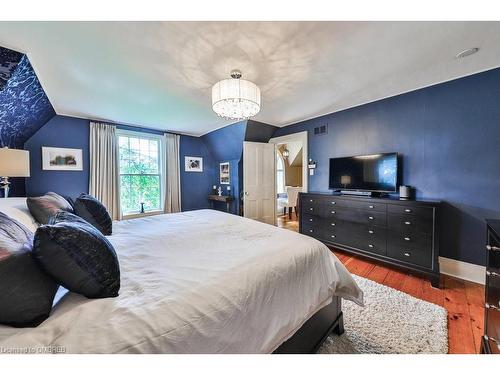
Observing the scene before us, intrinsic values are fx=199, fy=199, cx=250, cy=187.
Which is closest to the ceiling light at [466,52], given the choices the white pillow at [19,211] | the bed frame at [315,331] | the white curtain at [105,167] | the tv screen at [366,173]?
the tv screen at [366,173]

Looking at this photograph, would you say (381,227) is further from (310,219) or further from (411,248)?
(310,219)

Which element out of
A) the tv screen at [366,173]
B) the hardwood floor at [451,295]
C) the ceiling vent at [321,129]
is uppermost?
the ceiling vent at [321,129]

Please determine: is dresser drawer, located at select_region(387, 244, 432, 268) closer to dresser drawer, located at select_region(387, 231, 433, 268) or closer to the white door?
dresser drawer, located at select_region(387, 231, 433, 268)

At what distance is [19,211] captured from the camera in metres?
1.56

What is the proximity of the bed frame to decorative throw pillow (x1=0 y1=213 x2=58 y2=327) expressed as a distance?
1.08 m

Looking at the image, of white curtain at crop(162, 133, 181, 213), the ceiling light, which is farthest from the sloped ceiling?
the ceiling light

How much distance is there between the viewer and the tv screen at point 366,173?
109 inches

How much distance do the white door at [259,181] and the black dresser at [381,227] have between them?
4.24 feet

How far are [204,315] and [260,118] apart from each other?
3542 mm

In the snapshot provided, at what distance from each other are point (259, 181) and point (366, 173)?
218cm

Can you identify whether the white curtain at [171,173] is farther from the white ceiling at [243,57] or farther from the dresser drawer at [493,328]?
Result: the dresser drawer at [493,328]

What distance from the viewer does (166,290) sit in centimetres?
90

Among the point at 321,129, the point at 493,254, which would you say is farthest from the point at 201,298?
the point at 321,129
